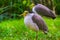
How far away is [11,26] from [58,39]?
5.57 ft

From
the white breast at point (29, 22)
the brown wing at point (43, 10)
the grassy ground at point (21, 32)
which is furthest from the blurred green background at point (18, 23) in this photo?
the white breast at point (29, 22)

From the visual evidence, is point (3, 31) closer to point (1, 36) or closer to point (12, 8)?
point (1, 36)

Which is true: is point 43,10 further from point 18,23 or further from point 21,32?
point 18,23

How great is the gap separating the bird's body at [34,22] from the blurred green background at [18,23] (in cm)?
57

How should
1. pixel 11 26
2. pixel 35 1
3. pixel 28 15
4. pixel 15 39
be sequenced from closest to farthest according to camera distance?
1. pixel 28 15
2. pixel 15 39
3. pixel 11 26
4. pixel 35 1

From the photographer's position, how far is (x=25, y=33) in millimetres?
7020

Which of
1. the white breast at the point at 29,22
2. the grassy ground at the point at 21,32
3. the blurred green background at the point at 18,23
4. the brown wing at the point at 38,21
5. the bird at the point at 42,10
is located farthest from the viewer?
the bird at the point at 42,10

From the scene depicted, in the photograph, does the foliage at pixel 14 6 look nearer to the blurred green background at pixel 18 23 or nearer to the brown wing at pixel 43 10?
the blurred green background at pixel 18 23

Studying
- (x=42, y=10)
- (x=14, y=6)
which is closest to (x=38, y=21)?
(x=42, y=10)

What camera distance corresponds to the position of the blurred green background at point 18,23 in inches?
265

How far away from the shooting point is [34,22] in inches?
231

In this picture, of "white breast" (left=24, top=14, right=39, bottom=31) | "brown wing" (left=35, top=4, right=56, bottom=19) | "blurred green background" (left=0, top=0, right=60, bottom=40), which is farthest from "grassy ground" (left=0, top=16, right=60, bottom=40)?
"white breast" (left=24, top=14, right=39, bottom=31)

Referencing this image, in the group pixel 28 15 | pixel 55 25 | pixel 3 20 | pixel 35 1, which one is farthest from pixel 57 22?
pixel 28 15

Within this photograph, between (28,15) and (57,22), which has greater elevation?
(28,15)
